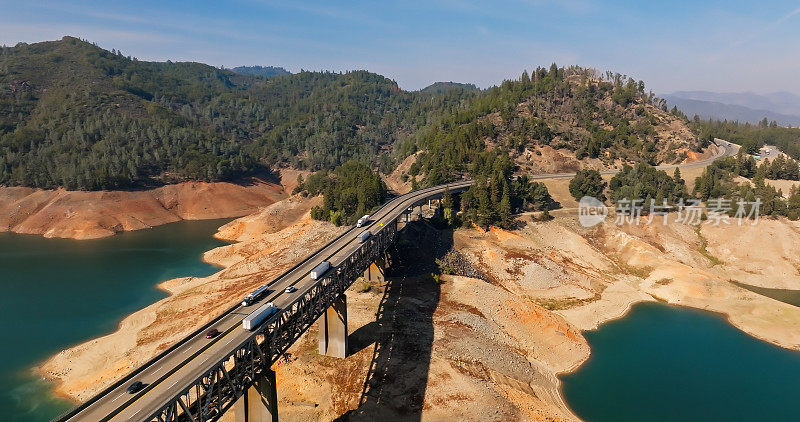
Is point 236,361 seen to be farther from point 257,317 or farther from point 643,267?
point 643,267

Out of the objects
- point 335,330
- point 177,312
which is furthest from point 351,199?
point 335,330

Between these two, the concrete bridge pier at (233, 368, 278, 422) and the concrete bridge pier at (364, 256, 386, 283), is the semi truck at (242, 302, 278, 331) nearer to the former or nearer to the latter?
the concrete bridge pier at (233, 368, 278, 422)

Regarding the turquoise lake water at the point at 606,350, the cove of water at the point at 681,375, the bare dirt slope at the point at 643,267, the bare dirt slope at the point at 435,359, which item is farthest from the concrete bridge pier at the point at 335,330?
the bare dirt slope at the point at 643,267

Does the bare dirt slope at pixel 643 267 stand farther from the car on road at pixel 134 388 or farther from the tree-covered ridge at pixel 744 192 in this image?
the car on road at pixel 134 388

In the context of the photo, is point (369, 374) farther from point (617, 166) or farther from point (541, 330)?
point (617, 166)

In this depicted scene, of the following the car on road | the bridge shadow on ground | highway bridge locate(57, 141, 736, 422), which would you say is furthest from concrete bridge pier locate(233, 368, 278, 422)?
the bridge shadow on ground

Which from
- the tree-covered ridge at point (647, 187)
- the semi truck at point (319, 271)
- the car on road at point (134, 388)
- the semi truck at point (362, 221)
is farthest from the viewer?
the tree-covered ridge at point (647, 187)
